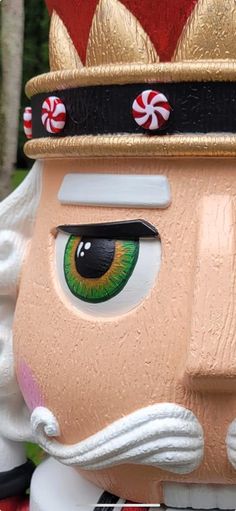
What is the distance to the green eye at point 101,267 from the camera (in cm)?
146

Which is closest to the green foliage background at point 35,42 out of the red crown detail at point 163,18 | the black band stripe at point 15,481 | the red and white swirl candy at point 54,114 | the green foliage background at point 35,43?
the green foliage background at point 35,43

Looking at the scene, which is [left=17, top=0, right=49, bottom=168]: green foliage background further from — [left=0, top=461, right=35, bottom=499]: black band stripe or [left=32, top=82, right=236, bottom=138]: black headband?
[left=32, top=82, right=236, bottom=138]: black headband

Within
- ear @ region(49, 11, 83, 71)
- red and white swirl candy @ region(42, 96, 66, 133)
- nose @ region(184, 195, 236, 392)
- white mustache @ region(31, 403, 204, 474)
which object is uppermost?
ear @ region(49, 11, 83, 71)

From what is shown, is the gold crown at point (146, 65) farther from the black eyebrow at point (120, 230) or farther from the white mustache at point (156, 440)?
the white mustache at point (156, 440)

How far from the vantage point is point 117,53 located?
1.47m

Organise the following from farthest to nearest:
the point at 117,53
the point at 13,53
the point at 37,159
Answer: the point at 13,53 → the point at 37,159 → the point at 117,53

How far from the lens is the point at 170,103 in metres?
1.43

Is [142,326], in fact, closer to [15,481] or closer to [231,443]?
[231,443]

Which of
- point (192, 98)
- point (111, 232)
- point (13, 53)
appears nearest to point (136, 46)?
point (192, 98)

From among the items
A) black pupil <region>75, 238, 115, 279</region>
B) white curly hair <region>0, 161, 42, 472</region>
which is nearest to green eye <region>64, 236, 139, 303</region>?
black pupil <region>75, 238, 115, 279</region>

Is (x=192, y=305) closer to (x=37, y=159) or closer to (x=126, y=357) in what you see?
(x=126, y=357)

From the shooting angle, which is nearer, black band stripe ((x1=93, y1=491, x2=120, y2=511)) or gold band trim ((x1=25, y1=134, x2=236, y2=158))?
gold band trim ((x1=25, y1=134, x2=236, y2=158))

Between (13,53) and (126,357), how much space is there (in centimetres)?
→ 166

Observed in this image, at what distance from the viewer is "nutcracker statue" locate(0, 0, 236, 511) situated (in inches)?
54.7
